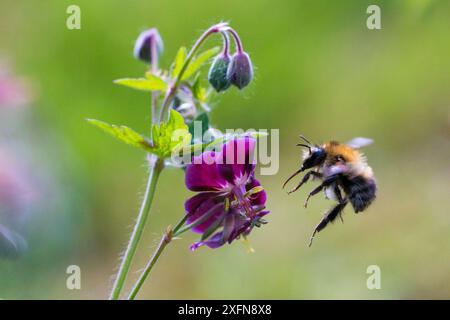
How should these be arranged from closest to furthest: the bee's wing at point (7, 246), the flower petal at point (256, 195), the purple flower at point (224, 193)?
the bee's wing at point (7, 246) → the purple flower at point (224, 193) → the flower petal at point (256, 195)

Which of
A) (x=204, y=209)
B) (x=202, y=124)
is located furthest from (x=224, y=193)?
(x=202, y=124)

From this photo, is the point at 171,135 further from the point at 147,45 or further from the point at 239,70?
the point at 147,45

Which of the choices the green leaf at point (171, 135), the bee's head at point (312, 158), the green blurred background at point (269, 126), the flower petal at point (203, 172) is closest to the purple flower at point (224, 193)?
the flower petal at point (203, 172)

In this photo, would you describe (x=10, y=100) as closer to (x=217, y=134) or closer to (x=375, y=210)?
(x=217, y=134)

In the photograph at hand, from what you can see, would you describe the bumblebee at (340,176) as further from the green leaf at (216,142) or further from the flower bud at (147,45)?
the flower bud at (147,45)

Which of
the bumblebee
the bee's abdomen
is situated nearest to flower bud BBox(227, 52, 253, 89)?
the bumblebee

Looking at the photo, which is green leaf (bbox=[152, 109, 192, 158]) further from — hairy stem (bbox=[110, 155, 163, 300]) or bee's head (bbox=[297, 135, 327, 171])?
bee's head (bbox=[297, 135, 327, 171])

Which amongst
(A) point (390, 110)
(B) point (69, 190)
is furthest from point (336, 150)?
(A) point (390, 110)
